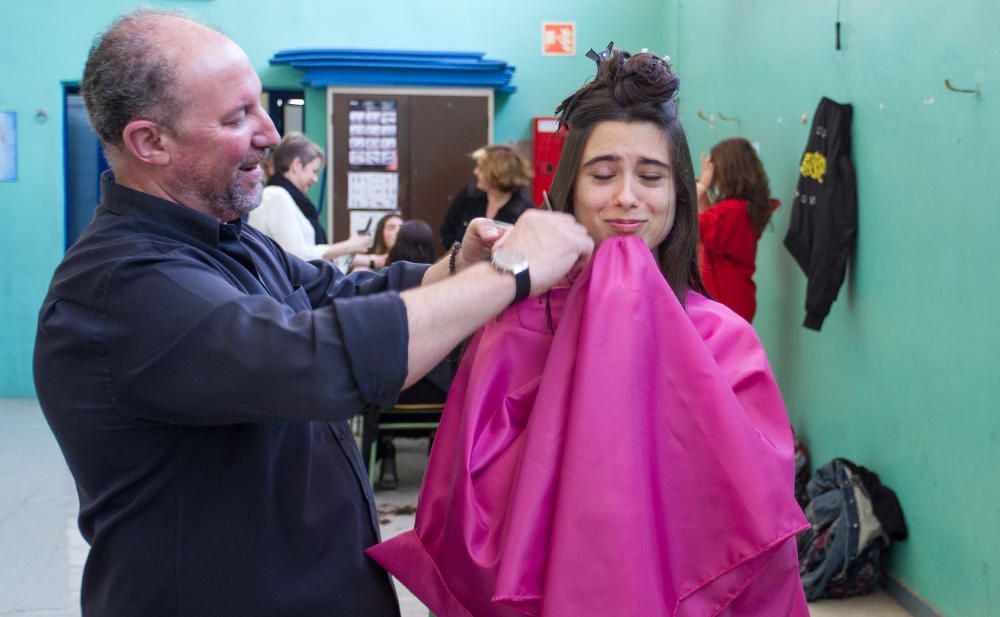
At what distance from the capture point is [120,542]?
1.34 meters

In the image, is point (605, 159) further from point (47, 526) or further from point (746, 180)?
point (47, 526)

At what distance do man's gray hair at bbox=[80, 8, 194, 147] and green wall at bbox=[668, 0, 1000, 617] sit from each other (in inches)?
96.4

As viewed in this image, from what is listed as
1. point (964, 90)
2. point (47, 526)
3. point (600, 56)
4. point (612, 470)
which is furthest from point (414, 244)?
point (612, 470)

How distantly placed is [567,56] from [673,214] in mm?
5965

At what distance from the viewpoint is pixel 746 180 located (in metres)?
4.77

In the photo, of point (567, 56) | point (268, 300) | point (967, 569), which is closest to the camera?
point (268, 300)

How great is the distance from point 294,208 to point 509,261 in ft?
11.9

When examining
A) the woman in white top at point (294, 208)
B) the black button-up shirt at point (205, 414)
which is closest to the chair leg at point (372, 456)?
the woman in white top at point (294, 208)

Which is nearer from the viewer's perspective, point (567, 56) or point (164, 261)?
point (164, 261)

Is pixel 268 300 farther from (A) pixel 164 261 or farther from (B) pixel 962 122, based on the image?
(B) pixel 962 122

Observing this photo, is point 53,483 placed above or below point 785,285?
below

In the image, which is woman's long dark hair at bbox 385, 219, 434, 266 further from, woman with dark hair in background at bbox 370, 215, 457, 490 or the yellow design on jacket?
the yellow design on jacket

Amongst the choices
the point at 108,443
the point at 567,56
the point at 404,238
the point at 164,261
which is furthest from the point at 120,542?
the point at 567,56

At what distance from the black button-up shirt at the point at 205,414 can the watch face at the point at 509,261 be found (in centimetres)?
15
